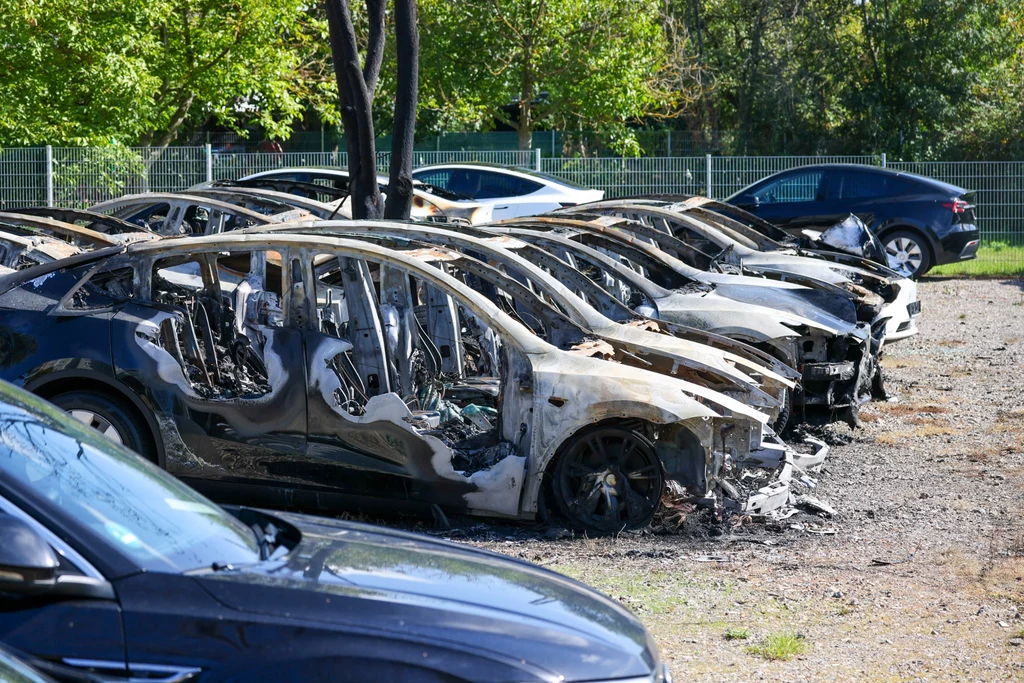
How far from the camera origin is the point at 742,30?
33.9 metres

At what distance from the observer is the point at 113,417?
22.0ft

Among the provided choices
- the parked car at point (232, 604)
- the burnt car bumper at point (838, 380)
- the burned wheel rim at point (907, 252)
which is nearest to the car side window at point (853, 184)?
the burned wheel rim at point (907, 252)

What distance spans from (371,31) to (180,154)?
34.8ft

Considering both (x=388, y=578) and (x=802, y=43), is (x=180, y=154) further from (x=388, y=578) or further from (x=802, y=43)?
(x=388, y=578)

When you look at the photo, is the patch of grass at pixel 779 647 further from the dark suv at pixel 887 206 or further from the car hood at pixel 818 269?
the dark suv at pixel 887 206

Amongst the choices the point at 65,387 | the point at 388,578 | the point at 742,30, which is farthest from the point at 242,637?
the point at 742,30

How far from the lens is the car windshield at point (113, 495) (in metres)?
3.02

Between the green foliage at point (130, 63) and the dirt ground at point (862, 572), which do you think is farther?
the green foliage at point (130, 63)

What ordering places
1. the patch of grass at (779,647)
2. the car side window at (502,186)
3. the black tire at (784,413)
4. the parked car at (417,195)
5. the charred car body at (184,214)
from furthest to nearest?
the car side window at (502,186), the parked car at (417,195), the charred car body at (184,214), the black tire at (784,413), the patch of grass at (779,647)

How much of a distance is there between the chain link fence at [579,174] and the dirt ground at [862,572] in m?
12.9

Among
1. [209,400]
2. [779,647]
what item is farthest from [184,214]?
[779,647]

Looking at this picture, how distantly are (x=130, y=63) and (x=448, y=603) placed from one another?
71.0 ft

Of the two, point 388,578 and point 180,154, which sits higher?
point 180,154

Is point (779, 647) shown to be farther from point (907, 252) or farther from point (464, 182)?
point (464, 182)
